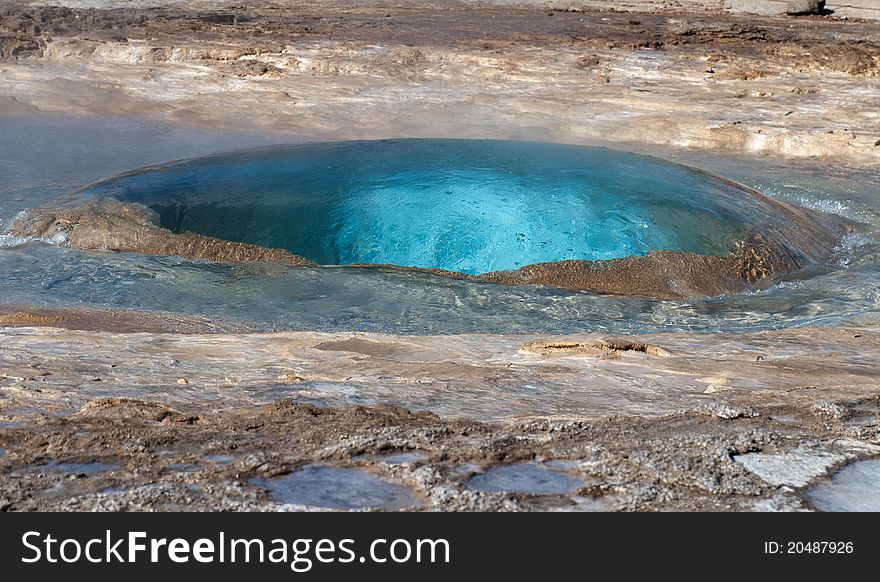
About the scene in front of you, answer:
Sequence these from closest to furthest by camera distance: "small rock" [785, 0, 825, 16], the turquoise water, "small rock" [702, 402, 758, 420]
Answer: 1. "small rock" [702, 402, 758, 420]
2. the turquoise water
3. "small rock" [785, 0, 825, 16]

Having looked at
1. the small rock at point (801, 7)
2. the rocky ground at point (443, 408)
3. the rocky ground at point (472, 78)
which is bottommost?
the rocky ground at point (443, 408)

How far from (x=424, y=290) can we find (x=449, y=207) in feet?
2.71

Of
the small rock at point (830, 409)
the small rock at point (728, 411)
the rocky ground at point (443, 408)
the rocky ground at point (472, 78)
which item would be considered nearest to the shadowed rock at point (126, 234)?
the rocky ground at point (443, 408)

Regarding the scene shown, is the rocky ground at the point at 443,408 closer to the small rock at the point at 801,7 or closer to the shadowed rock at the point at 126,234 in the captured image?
the shadowed rock at the point at 126,234

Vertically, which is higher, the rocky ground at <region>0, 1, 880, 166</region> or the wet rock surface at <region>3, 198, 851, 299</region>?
the rocky ground at <region>0, 1, 880, 166</region>

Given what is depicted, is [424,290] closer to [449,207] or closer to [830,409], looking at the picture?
[449,207]

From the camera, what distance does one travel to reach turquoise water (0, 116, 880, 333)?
495cm

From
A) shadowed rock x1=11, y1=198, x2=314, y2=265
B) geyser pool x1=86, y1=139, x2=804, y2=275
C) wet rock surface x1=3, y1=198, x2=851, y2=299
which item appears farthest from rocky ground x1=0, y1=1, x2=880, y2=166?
shadowed rock x1=11, y1=198, x2=314, y2=265

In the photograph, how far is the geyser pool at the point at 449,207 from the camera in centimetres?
577

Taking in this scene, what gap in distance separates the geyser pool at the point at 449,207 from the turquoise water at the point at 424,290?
24mm

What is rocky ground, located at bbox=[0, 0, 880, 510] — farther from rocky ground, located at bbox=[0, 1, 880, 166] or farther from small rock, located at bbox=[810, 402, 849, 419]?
rocky ground, located at bbox=[0, 1, 880, 166]

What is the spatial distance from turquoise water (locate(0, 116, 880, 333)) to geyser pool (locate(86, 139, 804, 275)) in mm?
24

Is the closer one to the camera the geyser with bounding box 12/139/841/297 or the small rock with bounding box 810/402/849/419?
the small rock with bounding box 810/402/849/419

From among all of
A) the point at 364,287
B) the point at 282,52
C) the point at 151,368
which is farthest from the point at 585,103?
the point at 151,368
